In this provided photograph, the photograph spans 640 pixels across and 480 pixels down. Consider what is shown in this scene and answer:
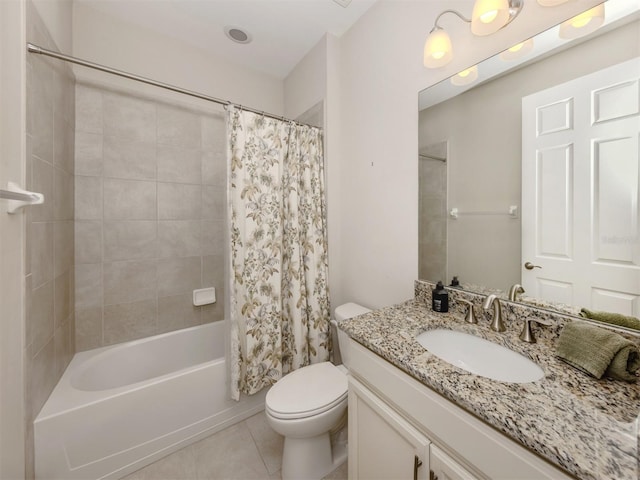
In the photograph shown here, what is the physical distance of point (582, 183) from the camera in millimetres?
784

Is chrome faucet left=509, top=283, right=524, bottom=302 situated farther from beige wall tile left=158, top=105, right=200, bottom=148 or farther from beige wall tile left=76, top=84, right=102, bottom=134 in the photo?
beige wall tile left=76, top=84, right=102, bottom=134

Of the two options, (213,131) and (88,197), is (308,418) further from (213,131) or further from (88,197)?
(213,131)

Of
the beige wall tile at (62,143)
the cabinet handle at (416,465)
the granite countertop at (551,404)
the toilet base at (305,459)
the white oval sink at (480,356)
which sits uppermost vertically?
the beige wall tile at (62,143)

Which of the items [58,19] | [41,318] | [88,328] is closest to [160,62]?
[58,19]

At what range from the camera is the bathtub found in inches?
42.8

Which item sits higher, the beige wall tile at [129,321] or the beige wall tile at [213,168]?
the beige wall tile at [213,168]

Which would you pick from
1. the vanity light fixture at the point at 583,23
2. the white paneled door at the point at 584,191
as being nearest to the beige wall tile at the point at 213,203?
the white paneled door at the point at 584,191

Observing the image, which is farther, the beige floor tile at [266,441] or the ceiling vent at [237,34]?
the ceiling vent at [237,34]

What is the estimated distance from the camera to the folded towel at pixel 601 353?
614 millimetres

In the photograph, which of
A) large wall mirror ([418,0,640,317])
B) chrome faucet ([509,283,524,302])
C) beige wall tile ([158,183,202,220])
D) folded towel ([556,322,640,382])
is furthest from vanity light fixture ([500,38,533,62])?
beige wall tile ([158,183,202,220])

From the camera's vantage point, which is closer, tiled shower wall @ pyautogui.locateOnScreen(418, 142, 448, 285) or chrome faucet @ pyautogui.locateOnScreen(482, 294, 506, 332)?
chrome faucet @ pyautogui.locateOnScreen(482, 294, 506, 332)

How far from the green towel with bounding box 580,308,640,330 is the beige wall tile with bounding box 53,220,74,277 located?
7.47ft

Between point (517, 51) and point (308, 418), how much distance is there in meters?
1.73

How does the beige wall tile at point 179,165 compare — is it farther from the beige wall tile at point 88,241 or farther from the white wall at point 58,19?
the white wall at point 58,19
